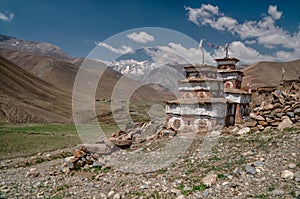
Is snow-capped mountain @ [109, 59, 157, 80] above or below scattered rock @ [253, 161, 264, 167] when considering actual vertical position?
above

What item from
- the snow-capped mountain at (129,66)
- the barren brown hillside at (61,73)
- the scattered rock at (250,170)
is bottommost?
the scattered rock at (250,170)

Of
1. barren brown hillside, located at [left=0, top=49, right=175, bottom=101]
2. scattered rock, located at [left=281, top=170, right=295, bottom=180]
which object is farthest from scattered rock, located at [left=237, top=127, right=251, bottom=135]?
barren brown hillside, located at [left=0, top=49, right=175, bottom=101]

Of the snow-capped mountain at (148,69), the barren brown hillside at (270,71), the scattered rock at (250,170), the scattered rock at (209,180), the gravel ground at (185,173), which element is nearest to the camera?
the gravel ground at (185,173)

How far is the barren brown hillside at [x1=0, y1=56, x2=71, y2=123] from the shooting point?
4947 centimetres

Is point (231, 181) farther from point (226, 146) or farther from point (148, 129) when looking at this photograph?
point (148, 129)

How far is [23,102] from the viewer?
57625mm

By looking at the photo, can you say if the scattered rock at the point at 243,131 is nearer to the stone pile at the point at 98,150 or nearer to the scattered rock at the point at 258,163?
the stone pile at the point at 98,150

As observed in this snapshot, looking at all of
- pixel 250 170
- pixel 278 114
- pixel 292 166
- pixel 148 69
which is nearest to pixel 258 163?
pixel 250 170

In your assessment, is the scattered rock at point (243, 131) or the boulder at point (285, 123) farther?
the scattered rock at point (243, 131)

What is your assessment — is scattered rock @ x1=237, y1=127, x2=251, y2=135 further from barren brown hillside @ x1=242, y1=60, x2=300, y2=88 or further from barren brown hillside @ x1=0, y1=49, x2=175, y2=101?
barren brown hillside @ x1=242, y1=60, x2=300, y2=88

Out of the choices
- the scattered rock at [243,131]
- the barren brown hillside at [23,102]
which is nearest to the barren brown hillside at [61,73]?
the barren brown hillside at [23,102]

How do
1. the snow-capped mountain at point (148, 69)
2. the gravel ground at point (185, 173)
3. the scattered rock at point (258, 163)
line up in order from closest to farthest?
the gravel ground at point (185, 173), the scattered rock at point (258, 163), the snow-capped mountain at point (148, 69)

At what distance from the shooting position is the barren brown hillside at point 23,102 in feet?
162

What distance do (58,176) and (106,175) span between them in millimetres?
2868
